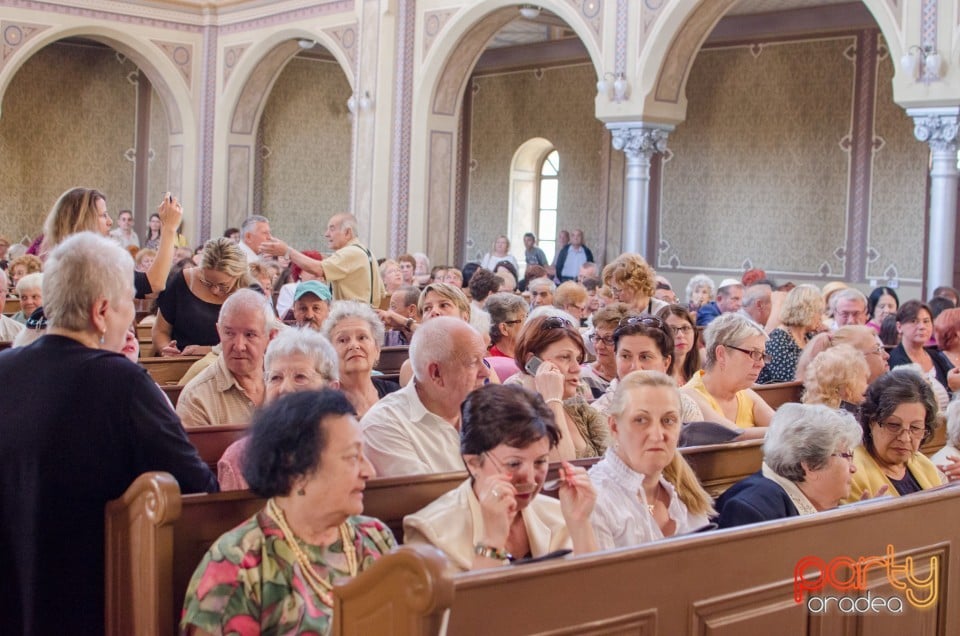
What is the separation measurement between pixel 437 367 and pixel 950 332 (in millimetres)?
4505

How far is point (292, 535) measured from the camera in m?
2.48

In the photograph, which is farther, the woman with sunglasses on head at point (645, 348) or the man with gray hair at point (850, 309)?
the man with gray hair at point (850, 309)

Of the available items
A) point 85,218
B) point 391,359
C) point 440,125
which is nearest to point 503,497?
point 85,218

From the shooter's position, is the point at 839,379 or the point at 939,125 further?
the point at 939,125

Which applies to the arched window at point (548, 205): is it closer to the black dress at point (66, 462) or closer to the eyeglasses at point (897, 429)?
the eyeglasses at point (897, 429)

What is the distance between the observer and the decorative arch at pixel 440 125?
13883 millimetres

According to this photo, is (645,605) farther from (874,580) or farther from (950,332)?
(950,332)

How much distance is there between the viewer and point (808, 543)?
283cm

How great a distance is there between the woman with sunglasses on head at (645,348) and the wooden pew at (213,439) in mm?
1479

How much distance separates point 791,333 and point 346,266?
275cm

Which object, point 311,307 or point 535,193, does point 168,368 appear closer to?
point 311,307

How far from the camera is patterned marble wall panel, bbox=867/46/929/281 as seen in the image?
45.3ft

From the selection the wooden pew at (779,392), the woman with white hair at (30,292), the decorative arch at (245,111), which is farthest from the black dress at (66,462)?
the decorative arch at (245,111)

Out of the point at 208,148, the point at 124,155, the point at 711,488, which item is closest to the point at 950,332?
the point at 711,488
